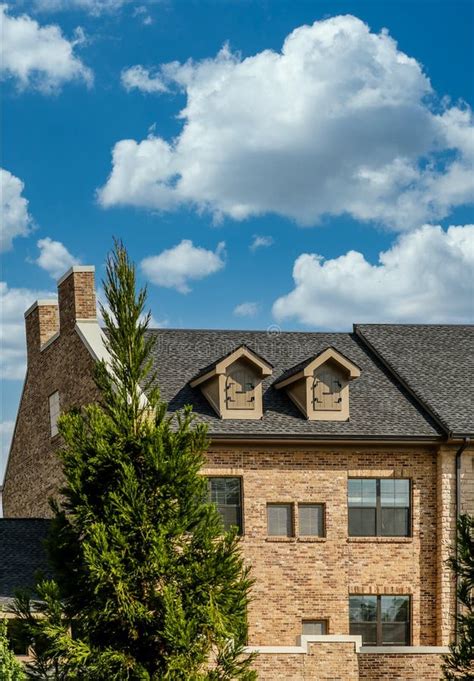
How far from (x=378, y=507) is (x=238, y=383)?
16.4 ft

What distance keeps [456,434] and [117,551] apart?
12.9m

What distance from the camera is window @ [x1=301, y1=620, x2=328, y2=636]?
29609mm

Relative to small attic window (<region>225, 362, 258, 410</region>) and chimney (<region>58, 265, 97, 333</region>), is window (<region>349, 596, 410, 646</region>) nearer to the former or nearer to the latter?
small attic window (<region>225, 362, 258, 410</region>)

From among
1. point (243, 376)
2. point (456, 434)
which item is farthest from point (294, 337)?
point (456, 434)

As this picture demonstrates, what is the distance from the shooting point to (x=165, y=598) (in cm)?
1969

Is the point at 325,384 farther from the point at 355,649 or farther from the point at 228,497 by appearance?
the point at 355,649

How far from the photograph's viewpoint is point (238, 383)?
3075 centimetres

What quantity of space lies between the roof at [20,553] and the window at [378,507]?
27.0 feet

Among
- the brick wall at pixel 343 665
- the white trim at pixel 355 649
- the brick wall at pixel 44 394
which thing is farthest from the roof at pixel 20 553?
the brick wall at pixel 343 665

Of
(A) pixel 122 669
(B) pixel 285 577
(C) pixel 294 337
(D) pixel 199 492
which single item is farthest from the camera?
(C) pixel 294 337

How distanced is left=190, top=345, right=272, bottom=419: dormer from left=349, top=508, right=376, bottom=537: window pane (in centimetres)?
363

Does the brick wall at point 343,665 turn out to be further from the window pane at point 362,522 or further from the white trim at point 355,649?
the window pane at point 362,522

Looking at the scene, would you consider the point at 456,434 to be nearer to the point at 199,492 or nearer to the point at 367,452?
the point at 367,452

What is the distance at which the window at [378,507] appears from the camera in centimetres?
3028
